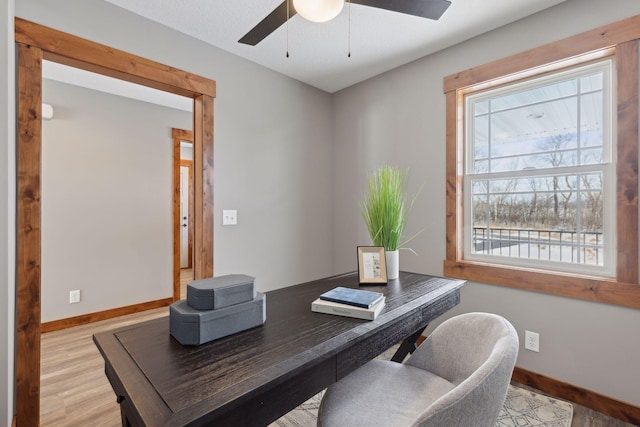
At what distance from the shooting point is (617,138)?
1.82 metres

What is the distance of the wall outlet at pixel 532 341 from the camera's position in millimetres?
2121

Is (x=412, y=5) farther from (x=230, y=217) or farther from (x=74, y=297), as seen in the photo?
(x=74, y=297)

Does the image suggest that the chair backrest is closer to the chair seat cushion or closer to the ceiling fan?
the chair seat cushion

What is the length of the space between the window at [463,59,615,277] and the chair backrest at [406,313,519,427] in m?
1.31

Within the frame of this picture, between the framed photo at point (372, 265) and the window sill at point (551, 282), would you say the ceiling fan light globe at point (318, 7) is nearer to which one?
the framed photo at point (372, 265)

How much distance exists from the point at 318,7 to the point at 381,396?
1475mm

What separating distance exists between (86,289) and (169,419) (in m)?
3.62

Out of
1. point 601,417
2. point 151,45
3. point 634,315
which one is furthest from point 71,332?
point 634,315

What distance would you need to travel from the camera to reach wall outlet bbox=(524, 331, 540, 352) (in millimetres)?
2121

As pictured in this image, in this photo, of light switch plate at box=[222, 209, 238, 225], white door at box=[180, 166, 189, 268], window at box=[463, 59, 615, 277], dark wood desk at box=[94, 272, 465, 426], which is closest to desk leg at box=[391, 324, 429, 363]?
dark wood desk at box=[94, 272, 465, 426]

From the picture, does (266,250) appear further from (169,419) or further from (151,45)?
(169,419)

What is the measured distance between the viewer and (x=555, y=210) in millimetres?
2127

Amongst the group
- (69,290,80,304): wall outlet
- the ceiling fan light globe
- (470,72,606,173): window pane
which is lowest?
(69,290,80,304): wall outlet

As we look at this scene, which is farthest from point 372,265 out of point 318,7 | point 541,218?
point 541,218
